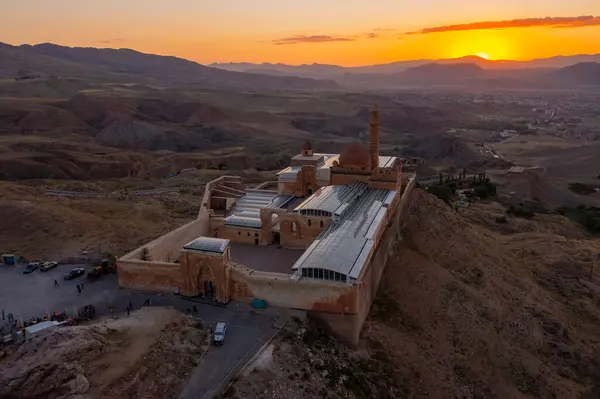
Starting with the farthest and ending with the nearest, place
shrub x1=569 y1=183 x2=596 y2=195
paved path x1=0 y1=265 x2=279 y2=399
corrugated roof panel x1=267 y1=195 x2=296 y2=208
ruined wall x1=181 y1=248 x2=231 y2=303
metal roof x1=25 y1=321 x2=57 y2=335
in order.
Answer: shrub x1=569 y1=183 x2=596 y2=195
corrugated roof panel x1=267 y1=195 x2=296 y2=208
ruined wall x1=181 y1=248 x2=231 y2=303
metal roof x1=25 y1=321 x2=57 y2=335
paved path x1=0 y1=265 x2=279 y2=399

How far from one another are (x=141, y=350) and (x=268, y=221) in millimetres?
16204

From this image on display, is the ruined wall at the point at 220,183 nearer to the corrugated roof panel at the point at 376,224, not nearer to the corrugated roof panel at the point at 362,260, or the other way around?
the corrugated roof panel at the point at 376,224

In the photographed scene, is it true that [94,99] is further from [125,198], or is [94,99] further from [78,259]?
[78,259]

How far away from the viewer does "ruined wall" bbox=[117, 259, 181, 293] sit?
30664 mm

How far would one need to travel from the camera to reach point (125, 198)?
197 ft

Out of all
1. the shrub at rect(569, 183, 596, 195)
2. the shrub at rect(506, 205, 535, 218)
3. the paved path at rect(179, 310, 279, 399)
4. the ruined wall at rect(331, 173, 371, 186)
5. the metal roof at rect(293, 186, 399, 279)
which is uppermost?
the ruined wall at rect(331, 173, 371, 186)

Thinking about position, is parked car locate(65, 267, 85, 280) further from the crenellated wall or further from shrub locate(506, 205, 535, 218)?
shrub locate(506, 205, 535, 218)

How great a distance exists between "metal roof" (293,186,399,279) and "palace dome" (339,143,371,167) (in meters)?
3.90

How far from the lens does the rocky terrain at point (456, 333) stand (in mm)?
24812

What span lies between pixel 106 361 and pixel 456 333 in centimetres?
2062

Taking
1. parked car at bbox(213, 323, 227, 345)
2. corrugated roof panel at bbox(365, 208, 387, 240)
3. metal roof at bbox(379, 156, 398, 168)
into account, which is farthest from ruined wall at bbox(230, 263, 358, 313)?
metal roof at bbox(379, 156, 398, 168)

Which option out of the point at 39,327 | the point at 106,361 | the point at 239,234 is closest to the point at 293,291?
the point at 106,361

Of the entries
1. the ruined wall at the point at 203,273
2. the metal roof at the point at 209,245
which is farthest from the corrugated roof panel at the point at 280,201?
the ruined wall at the point at 203,273

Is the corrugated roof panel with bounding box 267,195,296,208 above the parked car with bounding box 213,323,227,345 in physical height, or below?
above
